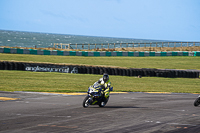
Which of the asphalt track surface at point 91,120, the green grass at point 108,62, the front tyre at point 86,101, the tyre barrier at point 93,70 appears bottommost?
the asphalt track surface at point 91,120

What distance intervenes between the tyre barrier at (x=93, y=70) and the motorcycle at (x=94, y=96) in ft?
62.6

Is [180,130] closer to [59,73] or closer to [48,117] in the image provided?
[48,117]

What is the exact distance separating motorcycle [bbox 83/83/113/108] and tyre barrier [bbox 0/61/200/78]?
19.1 meters

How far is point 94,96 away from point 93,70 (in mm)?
19937

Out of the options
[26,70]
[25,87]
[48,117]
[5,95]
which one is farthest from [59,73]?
[48,117]

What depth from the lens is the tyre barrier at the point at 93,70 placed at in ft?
103

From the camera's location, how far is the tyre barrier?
3153 cm

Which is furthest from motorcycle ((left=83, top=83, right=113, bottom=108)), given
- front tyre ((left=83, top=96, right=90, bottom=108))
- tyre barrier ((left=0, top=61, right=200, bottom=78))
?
tyre barrier ((left=0, top=61, right=200, bottom=78))

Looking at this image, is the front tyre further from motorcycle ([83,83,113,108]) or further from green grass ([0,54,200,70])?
green grass ([0,54,200,70])

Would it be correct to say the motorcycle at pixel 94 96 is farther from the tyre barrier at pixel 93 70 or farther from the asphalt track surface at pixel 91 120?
the tyre barrier at pixel 93 70

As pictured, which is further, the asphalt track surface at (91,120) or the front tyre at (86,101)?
the front tyre at (86,101)

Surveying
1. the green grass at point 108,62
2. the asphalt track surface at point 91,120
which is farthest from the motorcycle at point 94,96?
the green grass at point 108,62

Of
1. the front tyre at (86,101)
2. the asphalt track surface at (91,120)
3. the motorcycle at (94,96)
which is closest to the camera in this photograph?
the asphalt track surface at (91,120)

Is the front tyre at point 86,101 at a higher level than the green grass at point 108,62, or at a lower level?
lower
